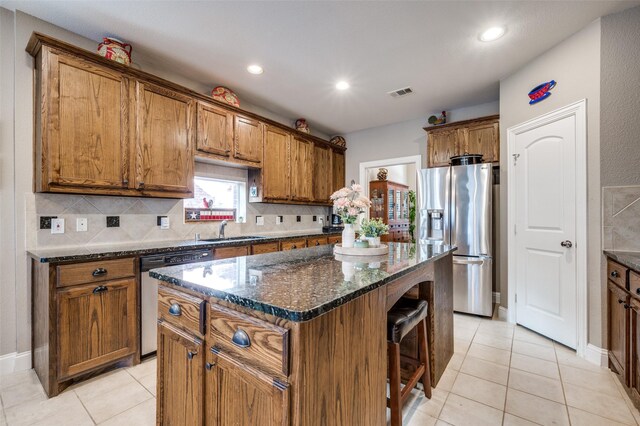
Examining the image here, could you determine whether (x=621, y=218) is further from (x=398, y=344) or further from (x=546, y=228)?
(x=398, y=344)

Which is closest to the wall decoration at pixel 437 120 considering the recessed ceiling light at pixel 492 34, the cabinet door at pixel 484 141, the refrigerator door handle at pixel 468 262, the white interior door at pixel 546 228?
the cabinet door at pixel 484 141

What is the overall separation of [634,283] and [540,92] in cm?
193

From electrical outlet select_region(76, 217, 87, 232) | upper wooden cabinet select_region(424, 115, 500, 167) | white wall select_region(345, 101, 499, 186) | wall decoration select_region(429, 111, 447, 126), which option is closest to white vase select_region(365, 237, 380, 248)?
electrical outlet select_region(76, 217, 87, 232)

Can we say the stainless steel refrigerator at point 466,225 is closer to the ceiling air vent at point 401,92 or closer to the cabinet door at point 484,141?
the cabinet door at point 484,141

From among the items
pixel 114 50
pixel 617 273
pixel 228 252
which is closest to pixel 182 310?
pixel 228 252

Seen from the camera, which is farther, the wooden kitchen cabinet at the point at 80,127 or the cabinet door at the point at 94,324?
the wooden kitchen cabinet at the point at 80,127

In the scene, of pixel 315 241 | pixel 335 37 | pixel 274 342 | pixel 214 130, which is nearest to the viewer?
pixel 274 342

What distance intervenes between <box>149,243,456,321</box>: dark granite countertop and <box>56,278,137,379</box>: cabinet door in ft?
3.58

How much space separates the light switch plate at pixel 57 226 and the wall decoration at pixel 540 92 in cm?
446

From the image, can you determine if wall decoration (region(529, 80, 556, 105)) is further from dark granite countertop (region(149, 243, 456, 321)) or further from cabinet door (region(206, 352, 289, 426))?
cabinet door (region(206, 352, 289, 426))

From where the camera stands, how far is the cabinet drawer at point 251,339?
0.90 metres

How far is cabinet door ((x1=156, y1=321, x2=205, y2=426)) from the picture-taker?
47.1 inches

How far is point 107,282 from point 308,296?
6.22ft

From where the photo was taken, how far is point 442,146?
13.4 ft
